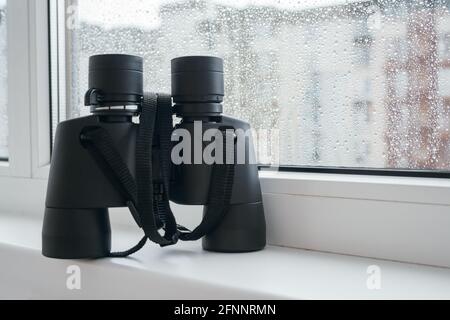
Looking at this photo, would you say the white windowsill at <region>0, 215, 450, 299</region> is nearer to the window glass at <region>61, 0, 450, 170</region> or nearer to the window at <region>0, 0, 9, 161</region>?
the window glass at <region>61, 0, 450, 170</region>

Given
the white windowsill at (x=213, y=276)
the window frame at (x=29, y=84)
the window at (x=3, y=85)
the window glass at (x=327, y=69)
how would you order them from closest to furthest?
1. the white windowsill at (x=213, y=276)
2. the window glass at (x=327, y=69)
3. the window frame at (x=29, y=84)
4. the window at (x=3, y=85)

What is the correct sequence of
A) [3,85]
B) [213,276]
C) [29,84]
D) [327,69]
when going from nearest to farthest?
[213,276] < [327,69] < [29,84] < [3,85]

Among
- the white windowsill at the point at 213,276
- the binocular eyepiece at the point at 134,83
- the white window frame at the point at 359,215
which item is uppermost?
the binocular eyepiece at the point at 134,83

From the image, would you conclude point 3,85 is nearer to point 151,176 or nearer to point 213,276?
point 151,176

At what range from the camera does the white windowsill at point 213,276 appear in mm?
557

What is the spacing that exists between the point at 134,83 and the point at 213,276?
249 mm

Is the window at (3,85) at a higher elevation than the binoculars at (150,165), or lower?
higher

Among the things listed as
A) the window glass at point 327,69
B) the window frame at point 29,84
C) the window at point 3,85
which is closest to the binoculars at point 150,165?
the window glass at point 327,69

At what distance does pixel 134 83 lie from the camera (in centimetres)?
67

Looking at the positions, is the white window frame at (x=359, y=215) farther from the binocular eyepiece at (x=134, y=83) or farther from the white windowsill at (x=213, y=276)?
the binocular eyepiece at (x=134, y=83)

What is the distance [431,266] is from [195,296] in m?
0.28

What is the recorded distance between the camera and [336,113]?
0.77 m

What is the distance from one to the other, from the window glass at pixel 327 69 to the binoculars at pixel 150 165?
13 centimetres

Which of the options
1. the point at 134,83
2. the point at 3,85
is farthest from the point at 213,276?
the point at 3,85
